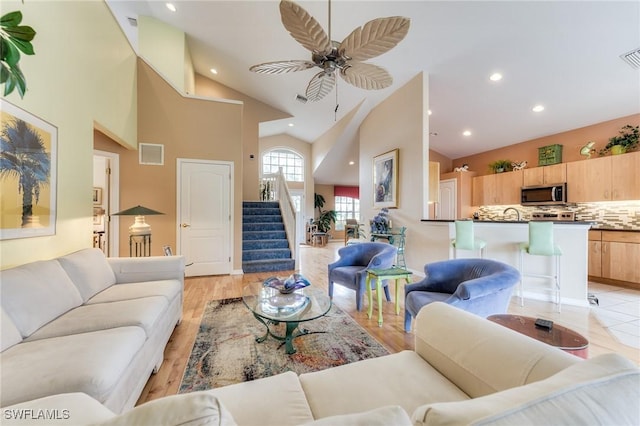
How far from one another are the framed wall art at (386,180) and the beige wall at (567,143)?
122 inches

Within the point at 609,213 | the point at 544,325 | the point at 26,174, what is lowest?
the point at 544,325

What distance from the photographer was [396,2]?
3.22 meters

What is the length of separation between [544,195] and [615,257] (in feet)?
4.85

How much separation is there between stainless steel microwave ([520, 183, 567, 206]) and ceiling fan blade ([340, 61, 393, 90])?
4703mm

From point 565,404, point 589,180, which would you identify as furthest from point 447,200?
point 565,404

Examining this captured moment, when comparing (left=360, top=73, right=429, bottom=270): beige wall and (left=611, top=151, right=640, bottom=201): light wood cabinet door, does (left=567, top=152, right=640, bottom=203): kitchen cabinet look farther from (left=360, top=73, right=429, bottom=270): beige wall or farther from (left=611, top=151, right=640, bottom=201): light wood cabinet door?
(left=360, top=73, right=429, bottom=270): beige wall

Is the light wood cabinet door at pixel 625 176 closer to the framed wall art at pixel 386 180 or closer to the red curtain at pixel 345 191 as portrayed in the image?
the framed wall art at pixel 386 180

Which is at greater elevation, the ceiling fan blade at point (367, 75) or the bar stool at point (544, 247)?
the ceiling fan blade at point (367, 75)

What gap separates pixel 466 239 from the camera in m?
3.67

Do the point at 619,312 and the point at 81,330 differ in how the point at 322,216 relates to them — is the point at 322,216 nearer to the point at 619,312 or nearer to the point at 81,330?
the point at 619,312

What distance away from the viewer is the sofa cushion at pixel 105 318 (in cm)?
153

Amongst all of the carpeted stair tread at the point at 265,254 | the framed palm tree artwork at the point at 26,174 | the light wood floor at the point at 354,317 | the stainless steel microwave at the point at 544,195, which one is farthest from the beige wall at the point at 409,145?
the framed palm tree artwork at the point at 26,174

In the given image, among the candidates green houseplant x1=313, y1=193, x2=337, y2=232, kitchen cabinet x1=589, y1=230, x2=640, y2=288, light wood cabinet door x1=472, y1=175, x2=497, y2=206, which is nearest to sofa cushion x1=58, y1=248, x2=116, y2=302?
kitchen cabinet x1=589, y1=230, x2=640, y2=288

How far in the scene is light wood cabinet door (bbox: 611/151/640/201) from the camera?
3998 millimetres
